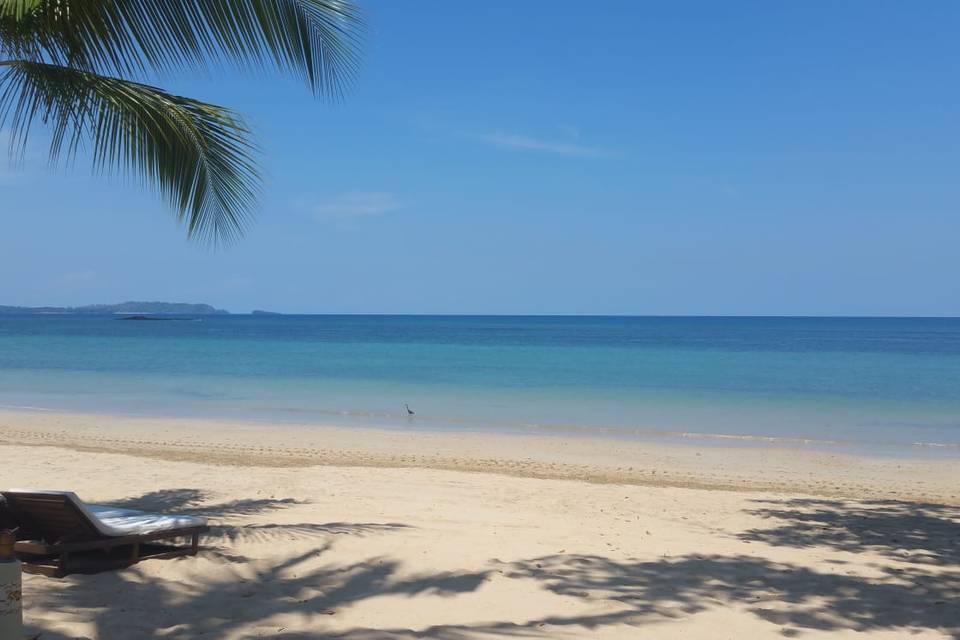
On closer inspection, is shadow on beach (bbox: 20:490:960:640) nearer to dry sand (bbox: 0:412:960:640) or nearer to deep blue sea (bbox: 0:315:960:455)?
dry sand (bbox: 0:412:960:640)

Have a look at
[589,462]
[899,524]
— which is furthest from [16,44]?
[589,462]

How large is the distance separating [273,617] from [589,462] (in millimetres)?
9183

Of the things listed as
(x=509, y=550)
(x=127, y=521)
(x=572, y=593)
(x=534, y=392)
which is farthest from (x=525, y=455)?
(x=534, y=392)

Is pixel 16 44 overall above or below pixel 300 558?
above

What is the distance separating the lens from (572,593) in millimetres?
5125

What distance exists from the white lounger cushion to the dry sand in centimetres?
24

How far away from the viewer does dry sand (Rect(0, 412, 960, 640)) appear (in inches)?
179

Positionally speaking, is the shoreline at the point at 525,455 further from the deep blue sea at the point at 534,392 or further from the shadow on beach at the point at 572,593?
the shadow on beach at the point at 572,593

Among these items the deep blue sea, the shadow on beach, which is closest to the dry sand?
the shadow on beach

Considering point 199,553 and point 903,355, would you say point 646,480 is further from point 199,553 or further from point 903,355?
point 903,355

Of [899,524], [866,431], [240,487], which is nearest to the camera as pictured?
[899,524]

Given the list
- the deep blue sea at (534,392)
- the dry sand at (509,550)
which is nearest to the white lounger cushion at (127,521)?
the dry sand at (509,550)

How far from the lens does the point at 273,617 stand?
14.8 ft

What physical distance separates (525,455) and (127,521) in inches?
347
